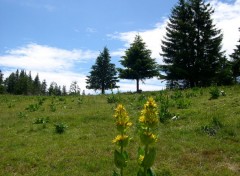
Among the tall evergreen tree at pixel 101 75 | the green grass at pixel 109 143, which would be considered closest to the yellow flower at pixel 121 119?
the green grass at pixel 109 143

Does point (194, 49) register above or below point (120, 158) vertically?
above

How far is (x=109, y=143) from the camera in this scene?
1200 cm

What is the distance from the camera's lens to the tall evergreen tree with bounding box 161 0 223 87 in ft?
124

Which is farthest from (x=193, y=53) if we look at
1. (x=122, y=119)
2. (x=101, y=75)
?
(x=122, y=119)

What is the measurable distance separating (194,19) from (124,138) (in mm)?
36751

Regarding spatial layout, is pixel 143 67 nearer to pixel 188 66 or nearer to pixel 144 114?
pixel 188 66

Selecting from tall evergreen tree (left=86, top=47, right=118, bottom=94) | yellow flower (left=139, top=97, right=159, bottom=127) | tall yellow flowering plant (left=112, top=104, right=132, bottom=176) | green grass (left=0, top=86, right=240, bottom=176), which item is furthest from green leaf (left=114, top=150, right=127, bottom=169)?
tall evergreen tree (left=86, top=47, right=118, bottom=94)

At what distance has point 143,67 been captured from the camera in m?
43.3

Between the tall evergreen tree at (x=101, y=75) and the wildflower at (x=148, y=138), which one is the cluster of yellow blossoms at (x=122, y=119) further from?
the tall evergreen tree at (x=101, y=75)

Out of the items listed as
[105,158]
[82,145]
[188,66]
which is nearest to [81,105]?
[82,145]

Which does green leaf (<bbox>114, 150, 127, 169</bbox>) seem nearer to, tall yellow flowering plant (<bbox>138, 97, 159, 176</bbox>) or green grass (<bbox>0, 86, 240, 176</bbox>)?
tall yellow flowering plant (<bbox>138, 97, 159, 176</bbox>)

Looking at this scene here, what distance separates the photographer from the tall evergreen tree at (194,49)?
37.8 metres

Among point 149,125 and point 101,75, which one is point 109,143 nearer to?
point 149,125

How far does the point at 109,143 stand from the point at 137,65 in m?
31.3
